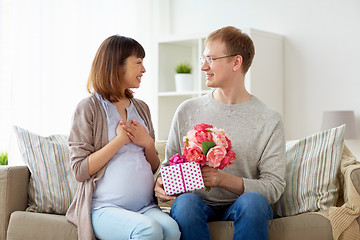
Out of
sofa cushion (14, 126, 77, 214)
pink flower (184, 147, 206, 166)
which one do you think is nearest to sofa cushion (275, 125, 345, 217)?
pink flower (184, 147, 206, 166)

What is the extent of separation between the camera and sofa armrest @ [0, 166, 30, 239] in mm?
2338

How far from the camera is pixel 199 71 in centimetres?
427

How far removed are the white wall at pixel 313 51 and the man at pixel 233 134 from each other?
166 cm

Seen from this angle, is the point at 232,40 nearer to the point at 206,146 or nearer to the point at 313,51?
the point at 206,146

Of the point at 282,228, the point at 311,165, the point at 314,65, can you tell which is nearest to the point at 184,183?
the point at 282,228

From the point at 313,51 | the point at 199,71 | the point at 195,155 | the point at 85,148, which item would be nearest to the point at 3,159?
the point at 199,71

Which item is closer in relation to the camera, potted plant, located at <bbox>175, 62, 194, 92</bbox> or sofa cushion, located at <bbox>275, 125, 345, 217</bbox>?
sofa cushion, located at <bbox>275, 125, 345, 217</bbox>

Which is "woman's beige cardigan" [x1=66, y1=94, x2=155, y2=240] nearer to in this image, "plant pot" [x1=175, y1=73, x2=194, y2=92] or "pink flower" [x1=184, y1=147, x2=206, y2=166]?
"pink flower" [x1=184, y1=147, x2=206, y2=166]

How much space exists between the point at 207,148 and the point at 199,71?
7.80ft

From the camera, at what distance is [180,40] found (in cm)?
427

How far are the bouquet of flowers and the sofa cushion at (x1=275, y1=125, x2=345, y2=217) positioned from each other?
557 mm

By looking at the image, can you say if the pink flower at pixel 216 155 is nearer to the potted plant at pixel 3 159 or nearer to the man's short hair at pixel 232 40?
the man's short hair at pixel 232 40

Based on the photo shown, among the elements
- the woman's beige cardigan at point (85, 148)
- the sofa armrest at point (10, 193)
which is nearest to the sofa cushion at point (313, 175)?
the woman's beige cardigan at point (85, 148)

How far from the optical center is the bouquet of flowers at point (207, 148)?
6.35 ft
